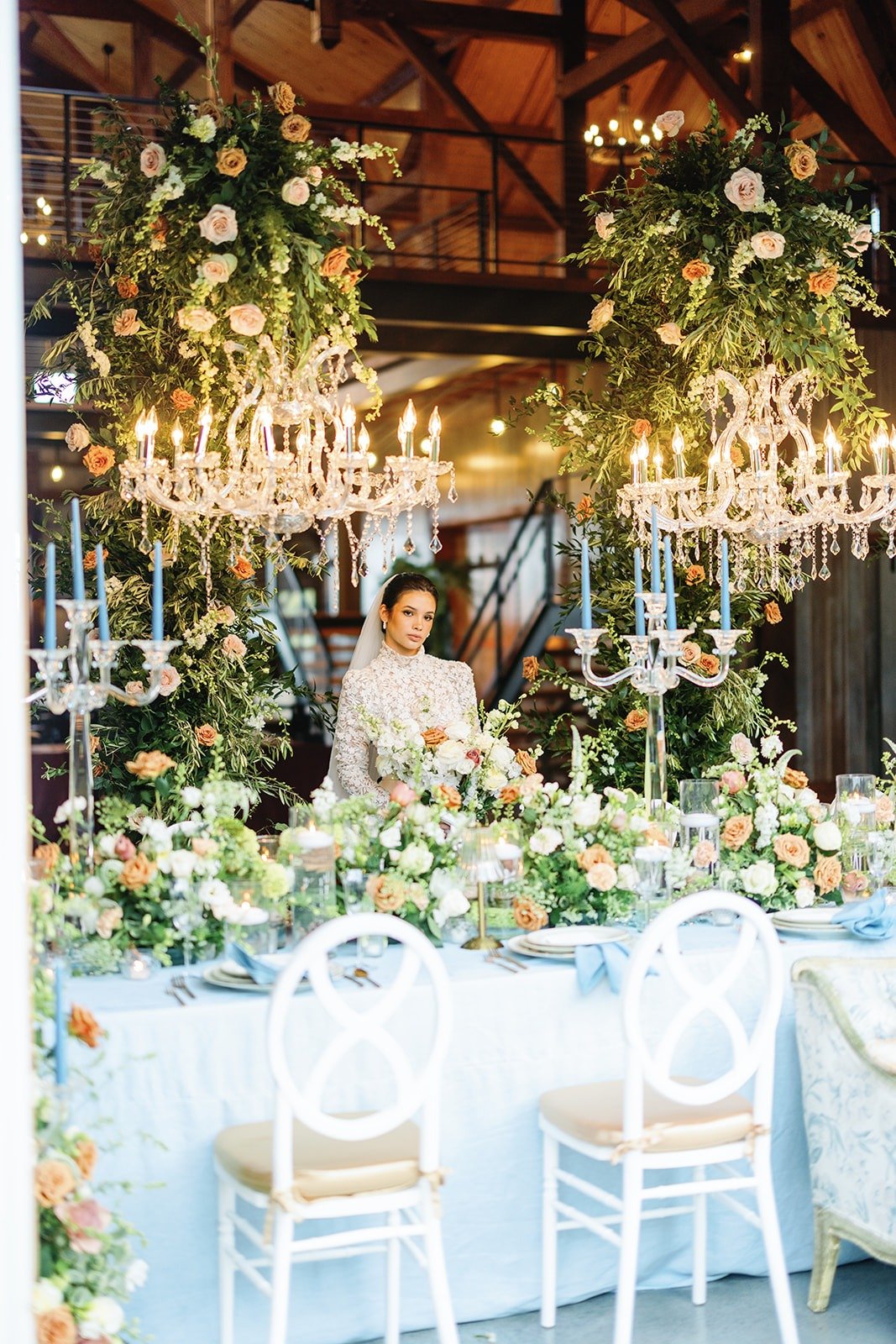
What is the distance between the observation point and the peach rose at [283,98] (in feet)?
16.6

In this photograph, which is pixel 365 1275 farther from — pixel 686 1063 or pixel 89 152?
pixel 89 152

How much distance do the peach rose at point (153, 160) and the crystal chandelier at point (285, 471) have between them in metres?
0.65

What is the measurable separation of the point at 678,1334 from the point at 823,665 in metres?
7.54

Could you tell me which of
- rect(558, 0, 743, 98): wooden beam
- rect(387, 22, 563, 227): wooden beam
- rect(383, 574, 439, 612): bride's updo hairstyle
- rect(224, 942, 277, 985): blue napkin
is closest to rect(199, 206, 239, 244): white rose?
rect(383, 574, 439, 612): bride's updo hairstyle

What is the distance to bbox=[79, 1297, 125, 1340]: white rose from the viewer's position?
2488 millimetres

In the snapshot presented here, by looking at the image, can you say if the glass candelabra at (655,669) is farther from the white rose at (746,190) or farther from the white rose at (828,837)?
the white rose at (746,190)

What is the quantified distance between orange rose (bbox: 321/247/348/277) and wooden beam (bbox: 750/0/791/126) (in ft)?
14.1

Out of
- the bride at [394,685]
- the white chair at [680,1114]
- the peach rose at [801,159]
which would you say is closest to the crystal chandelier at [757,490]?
the peach rose at [801,159]

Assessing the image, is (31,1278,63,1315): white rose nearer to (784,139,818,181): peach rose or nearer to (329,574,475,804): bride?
(329,574,475,804): bride

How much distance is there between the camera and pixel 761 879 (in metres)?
4.06

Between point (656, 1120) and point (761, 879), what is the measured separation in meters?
1.02

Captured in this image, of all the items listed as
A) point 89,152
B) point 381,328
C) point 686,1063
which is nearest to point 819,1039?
point 686,1063

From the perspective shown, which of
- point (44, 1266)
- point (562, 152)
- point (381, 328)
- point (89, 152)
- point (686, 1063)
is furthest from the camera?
point (89, 152)

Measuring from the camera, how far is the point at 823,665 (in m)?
10.6
